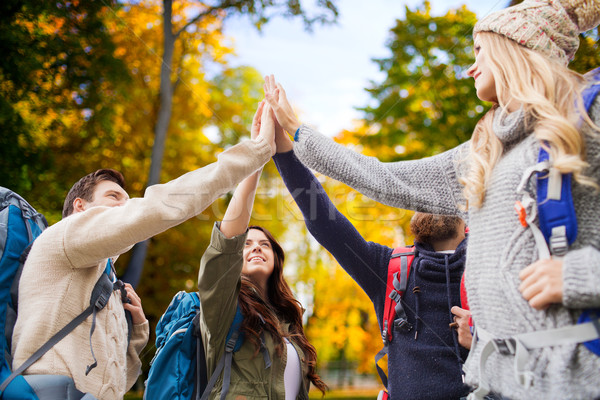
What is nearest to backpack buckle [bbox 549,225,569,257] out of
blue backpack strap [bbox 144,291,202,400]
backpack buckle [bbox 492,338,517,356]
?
backpack buckle [bbox 492,338,517,356]

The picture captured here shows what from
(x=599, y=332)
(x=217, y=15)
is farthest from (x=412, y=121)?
(x=599, y=332)

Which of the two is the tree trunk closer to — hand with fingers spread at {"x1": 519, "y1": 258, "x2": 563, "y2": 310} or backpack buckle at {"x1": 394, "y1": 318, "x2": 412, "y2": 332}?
backpack buckle at {"x1": 394, "y1": 318, "x2": 412, "y2": 332}

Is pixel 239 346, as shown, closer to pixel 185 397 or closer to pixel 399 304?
pixel 185 397

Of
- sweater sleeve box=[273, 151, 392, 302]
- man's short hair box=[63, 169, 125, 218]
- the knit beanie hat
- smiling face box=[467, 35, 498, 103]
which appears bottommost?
sweater sleeve box=[273, 151, 392, 302]

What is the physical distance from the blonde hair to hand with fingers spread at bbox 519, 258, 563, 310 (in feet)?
0.75

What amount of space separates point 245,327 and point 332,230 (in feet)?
2.23

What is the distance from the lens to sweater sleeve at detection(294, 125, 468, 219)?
1813mm

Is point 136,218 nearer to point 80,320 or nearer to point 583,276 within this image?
point 80,320

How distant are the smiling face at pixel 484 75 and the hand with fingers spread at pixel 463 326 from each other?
0.97m

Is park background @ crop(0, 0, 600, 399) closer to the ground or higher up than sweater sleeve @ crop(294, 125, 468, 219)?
higher up

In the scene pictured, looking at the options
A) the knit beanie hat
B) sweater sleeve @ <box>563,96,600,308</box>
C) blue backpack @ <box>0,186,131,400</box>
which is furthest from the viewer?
blue backpack @ <box>0,186,131,400</box>

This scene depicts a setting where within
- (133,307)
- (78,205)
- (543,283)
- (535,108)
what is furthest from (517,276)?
(78,205)

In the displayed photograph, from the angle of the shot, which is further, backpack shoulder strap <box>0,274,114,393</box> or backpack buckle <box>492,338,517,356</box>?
backpack shoulder strap <box>0,274,114,393</box>

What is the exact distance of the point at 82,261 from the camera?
1838mm
